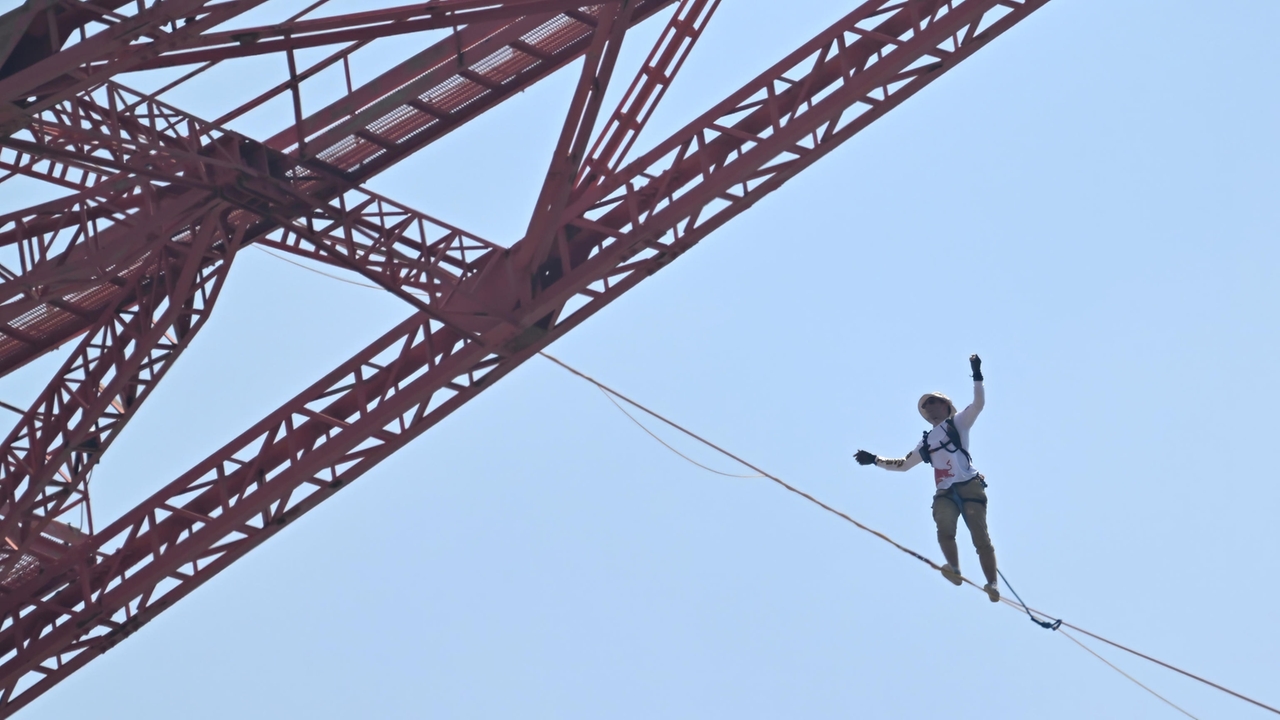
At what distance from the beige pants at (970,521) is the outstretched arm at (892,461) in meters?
0.41

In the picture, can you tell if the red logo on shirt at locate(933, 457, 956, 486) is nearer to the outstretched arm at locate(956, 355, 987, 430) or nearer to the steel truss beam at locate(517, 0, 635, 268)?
the outstretched arm at locate(956, 355, 987, 430)

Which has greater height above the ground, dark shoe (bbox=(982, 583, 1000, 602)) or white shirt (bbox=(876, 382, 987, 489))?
white shirt (bbox=(876, 382, 987, 489))

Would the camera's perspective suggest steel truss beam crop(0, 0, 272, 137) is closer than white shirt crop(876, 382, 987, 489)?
Answer: Yes

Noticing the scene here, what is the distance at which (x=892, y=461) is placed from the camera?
22.4 m

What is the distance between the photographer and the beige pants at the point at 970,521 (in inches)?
864

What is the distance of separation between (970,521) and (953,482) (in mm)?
391

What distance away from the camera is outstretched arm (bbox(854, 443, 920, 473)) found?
2222 cm

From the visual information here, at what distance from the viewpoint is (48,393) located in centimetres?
2208

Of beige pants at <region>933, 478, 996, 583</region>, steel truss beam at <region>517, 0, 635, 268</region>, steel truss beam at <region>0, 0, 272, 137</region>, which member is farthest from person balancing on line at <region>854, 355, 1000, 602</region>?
steel truss beam at <region>0, 0, 272, 137</region>

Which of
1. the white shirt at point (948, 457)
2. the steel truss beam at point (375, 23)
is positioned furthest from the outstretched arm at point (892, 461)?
the steel truss beam at point (375, 23)

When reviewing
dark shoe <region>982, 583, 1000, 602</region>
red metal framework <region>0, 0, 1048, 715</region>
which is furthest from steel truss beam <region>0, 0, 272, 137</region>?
dark shoe <region>982, 583, 1000, 602</region>

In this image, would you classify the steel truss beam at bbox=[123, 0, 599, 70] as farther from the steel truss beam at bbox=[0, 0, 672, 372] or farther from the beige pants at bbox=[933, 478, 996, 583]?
the beige pants at bbox=[933, 478, 996, 583]

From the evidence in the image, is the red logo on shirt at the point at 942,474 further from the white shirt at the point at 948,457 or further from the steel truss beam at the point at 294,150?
the steel truss beam at the point at 294,150

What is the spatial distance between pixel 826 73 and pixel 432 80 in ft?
11.8
